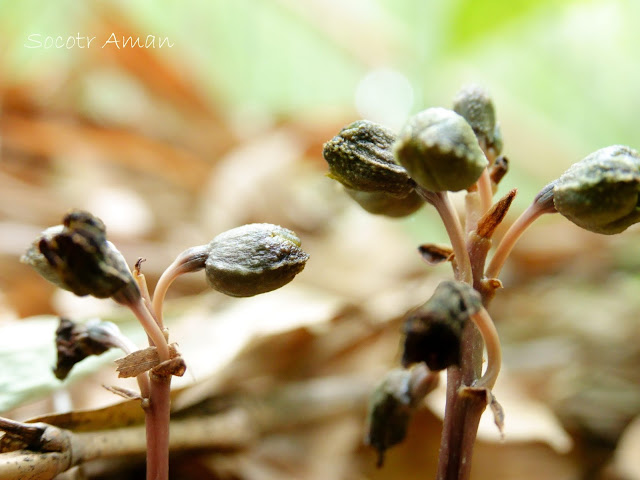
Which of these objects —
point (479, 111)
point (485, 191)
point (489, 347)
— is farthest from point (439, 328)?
point (479, 111)

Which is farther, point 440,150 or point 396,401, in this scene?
point 396,401

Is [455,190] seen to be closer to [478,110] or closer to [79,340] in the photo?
[478,110]

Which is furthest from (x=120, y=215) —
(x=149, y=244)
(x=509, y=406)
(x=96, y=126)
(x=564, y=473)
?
(x=564, y=473)

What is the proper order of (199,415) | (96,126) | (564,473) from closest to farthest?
1. (199,415)
2. (564,473)
3. (96,126)

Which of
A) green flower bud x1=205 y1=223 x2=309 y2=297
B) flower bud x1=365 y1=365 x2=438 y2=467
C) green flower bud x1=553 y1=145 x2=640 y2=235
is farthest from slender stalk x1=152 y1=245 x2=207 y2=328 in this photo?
green flower bud x1=553 y1=145 x2=640 y2=235

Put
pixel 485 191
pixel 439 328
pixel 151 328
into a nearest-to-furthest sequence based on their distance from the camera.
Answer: pixel 439 328 → pixel 151 328 → pixel 485 191

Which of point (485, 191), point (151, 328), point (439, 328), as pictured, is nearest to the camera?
point (439, 328)

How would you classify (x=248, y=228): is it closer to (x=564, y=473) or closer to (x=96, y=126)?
(x=564, y=473)
